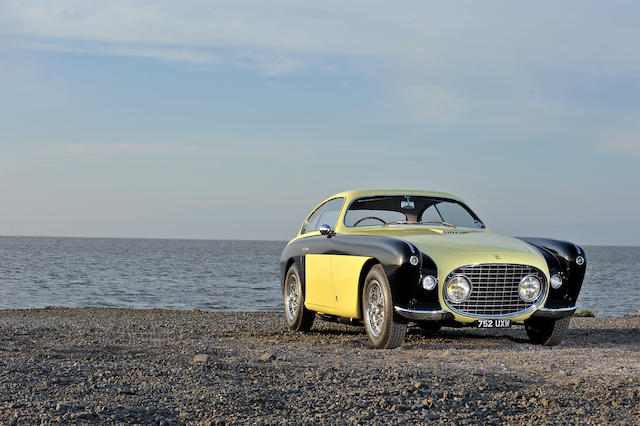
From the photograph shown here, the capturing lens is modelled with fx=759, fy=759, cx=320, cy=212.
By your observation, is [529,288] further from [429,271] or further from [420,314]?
[420,314]

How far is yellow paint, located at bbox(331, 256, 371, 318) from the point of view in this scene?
8852 millimetres

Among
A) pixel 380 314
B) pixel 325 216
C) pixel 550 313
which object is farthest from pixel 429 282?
pixel 325 216

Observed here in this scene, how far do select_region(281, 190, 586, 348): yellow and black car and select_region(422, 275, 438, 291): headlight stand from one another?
11 mm

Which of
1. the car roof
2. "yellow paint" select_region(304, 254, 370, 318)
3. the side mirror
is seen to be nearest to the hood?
"yellow paint" select_region(304, 254, 370, 318)

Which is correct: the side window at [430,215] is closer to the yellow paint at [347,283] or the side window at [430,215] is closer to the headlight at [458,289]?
the yellow paint at [347,283]

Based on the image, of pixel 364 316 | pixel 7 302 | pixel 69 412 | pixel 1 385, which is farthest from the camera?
pixel 7 302

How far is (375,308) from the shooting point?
8.60 metres

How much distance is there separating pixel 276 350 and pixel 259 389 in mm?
2482

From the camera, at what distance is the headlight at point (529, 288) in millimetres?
8453

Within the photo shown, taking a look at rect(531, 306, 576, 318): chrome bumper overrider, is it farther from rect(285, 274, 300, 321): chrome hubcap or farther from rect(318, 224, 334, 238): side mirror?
rect(285, 274, 300, 321): chrome hubcap

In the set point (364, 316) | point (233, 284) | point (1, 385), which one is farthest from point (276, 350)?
point (233, 284)

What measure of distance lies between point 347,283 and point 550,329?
2.51 metres

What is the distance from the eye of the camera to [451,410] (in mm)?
5137

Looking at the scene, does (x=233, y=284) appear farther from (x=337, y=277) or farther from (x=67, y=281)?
(x=337, y=277)
